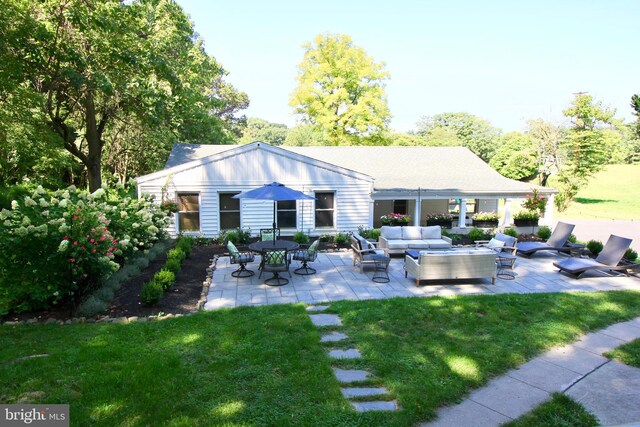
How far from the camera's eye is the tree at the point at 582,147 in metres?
30.3

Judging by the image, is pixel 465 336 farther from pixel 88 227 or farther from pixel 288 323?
pixel 88 227

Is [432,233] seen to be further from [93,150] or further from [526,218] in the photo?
[93,150]

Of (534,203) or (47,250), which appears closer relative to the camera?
(47,250)

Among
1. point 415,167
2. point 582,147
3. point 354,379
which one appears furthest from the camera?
point 582,147

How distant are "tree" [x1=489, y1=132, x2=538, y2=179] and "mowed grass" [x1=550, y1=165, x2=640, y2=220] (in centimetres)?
515

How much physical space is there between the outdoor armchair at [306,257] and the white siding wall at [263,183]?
4.82 meters

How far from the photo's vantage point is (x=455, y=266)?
9.48m

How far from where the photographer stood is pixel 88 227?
7.23 meters

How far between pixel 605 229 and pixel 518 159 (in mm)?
19875

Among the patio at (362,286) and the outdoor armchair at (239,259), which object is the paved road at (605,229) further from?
the outdoor armchair at (239,259)

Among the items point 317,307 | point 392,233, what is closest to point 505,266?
point 392,233

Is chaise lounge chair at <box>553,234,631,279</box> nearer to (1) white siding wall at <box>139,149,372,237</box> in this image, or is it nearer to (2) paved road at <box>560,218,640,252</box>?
(2) paved road at <box>560,218,640,252</box>

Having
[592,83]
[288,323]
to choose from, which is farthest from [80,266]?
[592,83]

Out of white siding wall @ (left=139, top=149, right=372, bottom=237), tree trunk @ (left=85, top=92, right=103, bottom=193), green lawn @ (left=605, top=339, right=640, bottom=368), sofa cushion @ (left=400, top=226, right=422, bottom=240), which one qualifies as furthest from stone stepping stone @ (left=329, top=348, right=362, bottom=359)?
tree trunk @ (left=85, top=92, right=103, bottom=193)
